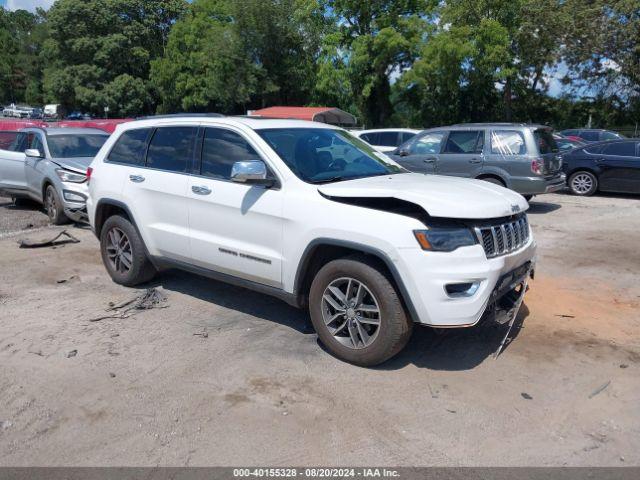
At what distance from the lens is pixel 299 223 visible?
177 inches

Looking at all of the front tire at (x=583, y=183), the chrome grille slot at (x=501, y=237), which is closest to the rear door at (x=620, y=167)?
the front tire at (x=583, y=183)

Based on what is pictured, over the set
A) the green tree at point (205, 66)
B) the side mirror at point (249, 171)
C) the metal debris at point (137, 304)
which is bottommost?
the metal debris at point (137, 304)

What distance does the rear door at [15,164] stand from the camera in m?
11.4

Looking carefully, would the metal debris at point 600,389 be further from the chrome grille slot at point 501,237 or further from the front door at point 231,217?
the front door at point 231,217

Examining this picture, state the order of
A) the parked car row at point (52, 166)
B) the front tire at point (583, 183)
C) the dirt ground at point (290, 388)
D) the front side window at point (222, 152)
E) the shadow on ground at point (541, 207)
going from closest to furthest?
the dirt ground at point (290, 388) < the front side window at point (222, 152) < the parked car row at point (52, 166) < the shadow on ground at point (541, 207) < the front tire at point (583, 183)

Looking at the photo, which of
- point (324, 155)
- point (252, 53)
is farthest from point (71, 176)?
point (252, 53)

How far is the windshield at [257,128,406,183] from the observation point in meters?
4.82

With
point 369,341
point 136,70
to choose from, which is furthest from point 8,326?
point 136,70

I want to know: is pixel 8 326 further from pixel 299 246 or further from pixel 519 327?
pixel 519 327

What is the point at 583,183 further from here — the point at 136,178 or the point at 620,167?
the point at 136,178

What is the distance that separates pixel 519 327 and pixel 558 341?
387 mm

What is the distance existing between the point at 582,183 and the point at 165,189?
37.0 feet

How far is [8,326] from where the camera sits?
206 inches

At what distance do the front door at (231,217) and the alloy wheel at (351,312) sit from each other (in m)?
0.53
